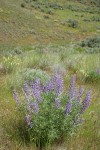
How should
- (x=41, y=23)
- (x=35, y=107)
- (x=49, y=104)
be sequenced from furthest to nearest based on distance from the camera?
(x=41, y=23), (x=49, y=104), (x=35, y=107)

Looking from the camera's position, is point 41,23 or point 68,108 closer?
point 68,108

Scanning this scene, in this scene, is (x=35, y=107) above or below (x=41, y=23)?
above

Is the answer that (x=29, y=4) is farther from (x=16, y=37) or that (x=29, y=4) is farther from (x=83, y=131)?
(x=83, y=131)

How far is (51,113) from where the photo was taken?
3877 mm

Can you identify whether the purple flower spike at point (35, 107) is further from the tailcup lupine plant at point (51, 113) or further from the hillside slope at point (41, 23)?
the hillside slope at point (41, 23)

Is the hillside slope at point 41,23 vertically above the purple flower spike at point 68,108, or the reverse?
the purple flower spike at point 68,108

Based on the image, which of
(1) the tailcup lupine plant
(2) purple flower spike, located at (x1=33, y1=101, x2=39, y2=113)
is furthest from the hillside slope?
(2) purple flower spike, located at (x1=33, y1=101, x2=39, y2=113)

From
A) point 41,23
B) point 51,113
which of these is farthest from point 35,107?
point 41,23

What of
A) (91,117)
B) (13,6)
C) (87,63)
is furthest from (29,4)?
(91,117)

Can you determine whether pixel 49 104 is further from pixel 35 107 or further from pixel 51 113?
pixel 35 107

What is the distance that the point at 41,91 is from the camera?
4.21 m

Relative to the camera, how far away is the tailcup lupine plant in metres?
3.81

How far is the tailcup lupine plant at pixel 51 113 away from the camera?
3814mm

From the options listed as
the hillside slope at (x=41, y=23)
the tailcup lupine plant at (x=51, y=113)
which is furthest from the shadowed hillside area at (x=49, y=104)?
the hillside slope at (x=41, y=23)
